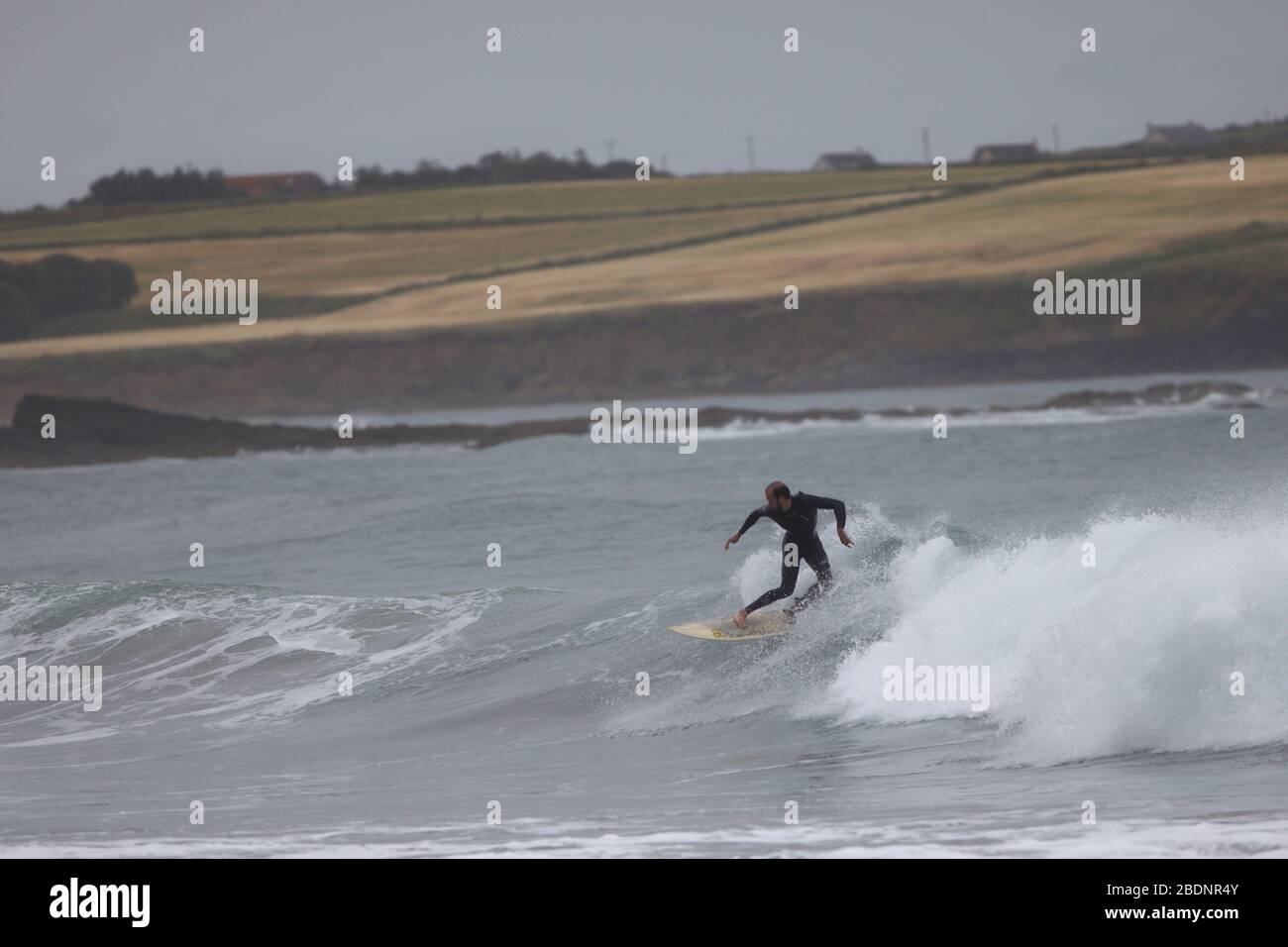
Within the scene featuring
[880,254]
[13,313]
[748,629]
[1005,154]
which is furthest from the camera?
[1005,154]

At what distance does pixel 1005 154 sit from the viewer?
414ft

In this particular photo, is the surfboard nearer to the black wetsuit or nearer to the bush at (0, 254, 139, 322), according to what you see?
the black wetsuit

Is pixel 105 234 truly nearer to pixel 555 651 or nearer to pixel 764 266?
pixel 764 266

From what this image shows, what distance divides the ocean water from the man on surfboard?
0.37 m

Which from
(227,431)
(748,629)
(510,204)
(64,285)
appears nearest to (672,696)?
(748,629)

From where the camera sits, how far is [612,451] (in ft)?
147

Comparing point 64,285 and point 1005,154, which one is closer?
point 64,285

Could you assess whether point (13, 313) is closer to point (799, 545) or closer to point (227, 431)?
point (227, 431)

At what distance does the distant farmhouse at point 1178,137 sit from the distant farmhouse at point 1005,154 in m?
8.26

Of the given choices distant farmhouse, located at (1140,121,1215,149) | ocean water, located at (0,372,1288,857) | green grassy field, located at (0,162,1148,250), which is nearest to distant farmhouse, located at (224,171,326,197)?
green grassy field, located at (0,162,1148,250)

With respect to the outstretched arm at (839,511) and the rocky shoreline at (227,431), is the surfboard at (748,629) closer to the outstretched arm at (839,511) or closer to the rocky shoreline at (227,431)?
the outstretched arm at (839,511)

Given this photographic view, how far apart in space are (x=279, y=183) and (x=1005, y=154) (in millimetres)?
58549

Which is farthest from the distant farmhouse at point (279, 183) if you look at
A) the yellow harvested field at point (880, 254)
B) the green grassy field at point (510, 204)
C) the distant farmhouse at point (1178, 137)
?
the distant farmhouse at point (1178, 137)

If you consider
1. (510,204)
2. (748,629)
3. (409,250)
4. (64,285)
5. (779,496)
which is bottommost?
(748,629)
